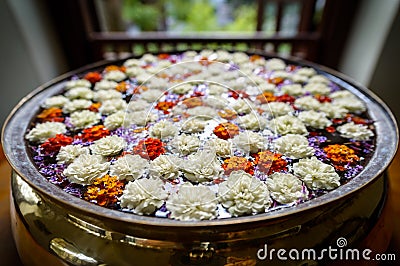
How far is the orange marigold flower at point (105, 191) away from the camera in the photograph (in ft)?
3.68

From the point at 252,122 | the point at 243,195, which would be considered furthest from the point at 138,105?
the point at 243,195

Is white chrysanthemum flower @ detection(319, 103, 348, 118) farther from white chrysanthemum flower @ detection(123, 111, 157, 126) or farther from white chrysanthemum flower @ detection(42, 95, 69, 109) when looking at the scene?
white chrysanthemum flower @ detection(42, 95, 69, 109)

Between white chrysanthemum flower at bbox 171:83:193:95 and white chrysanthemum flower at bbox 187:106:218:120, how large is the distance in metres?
0.21

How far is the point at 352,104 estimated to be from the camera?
1.71m

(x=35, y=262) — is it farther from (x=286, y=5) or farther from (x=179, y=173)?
(x=286, y=5)


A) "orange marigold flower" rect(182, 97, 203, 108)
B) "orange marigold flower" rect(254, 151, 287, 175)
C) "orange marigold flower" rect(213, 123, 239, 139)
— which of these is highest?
"orange marigold flower" rect(182, 97, 203, 108)

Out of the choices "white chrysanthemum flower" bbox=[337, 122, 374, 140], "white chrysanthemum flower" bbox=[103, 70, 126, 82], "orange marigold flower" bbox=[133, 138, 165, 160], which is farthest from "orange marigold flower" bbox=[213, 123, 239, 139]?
"white chrysanthemum flower" bbox=[103, 70, 126, 82]

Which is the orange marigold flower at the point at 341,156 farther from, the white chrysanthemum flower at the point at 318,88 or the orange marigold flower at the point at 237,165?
the white chrysanthemum flower at the point at 318,88

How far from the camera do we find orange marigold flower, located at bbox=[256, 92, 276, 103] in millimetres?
1766

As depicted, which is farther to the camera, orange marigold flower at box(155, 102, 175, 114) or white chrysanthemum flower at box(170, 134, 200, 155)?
orange marigold flower at box(155, 102, 175, 114)

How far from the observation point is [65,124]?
160 centimetres

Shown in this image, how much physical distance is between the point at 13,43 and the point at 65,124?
4.80 ft

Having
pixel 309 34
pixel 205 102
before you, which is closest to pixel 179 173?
pixel 205 102

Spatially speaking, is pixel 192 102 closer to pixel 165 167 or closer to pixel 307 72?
pixel 165 167
